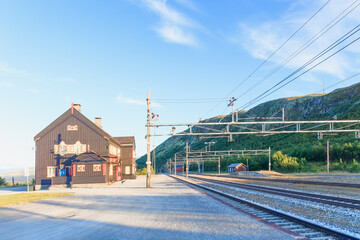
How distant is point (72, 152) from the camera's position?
40.2 metres

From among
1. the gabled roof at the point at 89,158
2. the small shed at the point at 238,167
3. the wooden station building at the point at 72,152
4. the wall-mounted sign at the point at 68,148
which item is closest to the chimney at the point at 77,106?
the wooden station building at the point at 72,152

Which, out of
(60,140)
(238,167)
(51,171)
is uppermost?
(60,140)

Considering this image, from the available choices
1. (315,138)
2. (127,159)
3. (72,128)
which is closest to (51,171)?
(72,128)

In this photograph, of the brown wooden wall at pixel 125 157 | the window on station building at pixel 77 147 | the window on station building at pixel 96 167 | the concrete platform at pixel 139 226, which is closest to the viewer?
the concrete platform at pixel 139 226

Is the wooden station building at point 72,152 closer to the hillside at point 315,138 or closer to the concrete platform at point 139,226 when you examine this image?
the concrete platform at point 139,226

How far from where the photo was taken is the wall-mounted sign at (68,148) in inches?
1578

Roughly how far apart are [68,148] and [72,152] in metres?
0.81

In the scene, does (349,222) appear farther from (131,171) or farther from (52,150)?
(131,171)

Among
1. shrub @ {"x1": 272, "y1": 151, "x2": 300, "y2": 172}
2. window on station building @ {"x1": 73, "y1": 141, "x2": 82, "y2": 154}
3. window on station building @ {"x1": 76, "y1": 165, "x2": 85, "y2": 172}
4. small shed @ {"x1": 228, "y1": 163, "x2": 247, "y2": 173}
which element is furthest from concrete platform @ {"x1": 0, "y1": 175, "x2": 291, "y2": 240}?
small shed @ {"x1": 228, "y1": 163, "x2": 247, "y2": 173}

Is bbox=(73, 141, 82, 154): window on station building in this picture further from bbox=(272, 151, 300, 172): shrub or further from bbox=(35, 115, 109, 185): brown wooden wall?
bbox=(272, 151, 300, 172): shrub

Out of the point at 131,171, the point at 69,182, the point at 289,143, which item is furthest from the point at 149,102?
the point at 289,143

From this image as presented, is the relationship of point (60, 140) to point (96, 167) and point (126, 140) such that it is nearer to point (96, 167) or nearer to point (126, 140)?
point (96, 167)

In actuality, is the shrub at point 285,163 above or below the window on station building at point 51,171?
below

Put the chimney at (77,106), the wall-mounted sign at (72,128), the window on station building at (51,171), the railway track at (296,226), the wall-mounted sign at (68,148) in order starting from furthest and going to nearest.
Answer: the chimney at (77,106)
the wall-mounted sign at (72,128)
the wall-mounted sign at (68,148)
the window on station building at (51,171)
the railway track at (296,226)
